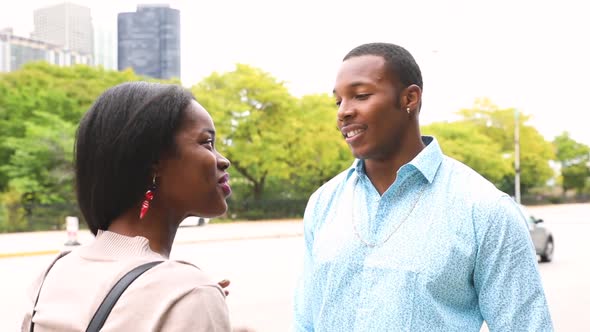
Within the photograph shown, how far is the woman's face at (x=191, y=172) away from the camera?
149 centimetres

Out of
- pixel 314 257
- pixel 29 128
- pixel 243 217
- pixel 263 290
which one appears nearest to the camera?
pixel 314 257

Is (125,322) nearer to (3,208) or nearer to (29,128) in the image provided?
(3,208)

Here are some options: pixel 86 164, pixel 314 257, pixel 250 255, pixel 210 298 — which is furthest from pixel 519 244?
pixel 250 255

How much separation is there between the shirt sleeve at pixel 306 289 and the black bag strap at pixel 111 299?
43.3 inches

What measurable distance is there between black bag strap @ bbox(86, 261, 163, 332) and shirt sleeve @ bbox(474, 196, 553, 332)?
1.09 m

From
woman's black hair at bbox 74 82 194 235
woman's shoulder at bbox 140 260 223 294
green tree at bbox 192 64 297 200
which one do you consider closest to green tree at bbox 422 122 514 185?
green tree at bbox 192 64 297 200

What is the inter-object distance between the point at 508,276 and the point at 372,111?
0.66m

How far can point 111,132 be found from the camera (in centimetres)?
145

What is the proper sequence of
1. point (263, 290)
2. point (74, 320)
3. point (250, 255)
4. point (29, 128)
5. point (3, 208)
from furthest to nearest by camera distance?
point (29, 128)
point (3, 208)
point (250, 255)
point (263, 290)
point (74, 320)

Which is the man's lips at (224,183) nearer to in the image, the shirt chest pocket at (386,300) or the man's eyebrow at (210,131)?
the man's eyebrow at (210,131)

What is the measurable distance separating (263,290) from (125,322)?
31.2 ft

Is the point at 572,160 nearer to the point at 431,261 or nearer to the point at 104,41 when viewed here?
the point at 104,41

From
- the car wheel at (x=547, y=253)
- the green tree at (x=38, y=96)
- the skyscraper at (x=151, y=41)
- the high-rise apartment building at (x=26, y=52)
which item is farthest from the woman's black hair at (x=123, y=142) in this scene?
the high-rise apartment building at (x=26, y=52)

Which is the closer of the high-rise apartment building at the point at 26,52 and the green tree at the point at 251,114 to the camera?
the green tree at the point at 251,114
